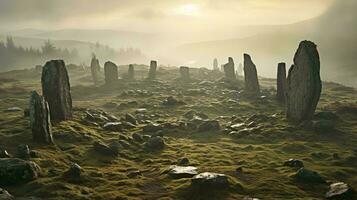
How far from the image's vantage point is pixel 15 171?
3222 centimetres

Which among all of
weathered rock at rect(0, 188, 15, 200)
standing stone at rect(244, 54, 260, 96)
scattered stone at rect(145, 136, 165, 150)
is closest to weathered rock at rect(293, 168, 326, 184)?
scattered stone at rect(145, 136, 165, 150)

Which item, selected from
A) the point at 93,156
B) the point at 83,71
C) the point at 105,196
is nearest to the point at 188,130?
the point at 93,156

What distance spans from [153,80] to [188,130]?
66381 millimetres

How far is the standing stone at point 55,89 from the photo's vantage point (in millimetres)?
51312

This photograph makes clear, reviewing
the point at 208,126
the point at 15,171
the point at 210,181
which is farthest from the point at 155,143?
the point at 15,171

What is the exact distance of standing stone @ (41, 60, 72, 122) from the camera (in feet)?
168

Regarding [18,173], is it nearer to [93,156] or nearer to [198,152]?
[93,156]

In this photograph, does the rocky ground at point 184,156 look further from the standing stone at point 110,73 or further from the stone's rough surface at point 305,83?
the standing stone at point 110,73

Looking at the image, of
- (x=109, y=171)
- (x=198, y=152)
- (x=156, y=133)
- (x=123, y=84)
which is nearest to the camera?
(x=109, y=171)

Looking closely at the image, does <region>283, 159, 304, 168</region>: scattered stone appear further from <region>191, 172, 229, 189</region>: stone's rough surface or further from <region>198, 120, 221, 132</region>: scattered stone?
<region>198, 120, 221, 132</region>: scattered stone

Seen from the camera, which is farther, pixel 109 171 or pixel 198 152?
pixel 198 152

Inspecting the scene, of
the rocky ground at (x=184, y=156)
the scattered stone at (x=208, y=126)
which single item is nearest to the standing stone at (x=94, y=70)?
the rocky ground at (x=184, y=156)

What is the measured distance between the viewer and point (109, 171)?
Answer: 37719 millimetres

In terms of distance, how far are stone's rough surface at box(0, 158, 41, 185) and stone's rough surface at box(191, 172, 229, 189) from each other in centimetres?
1270
